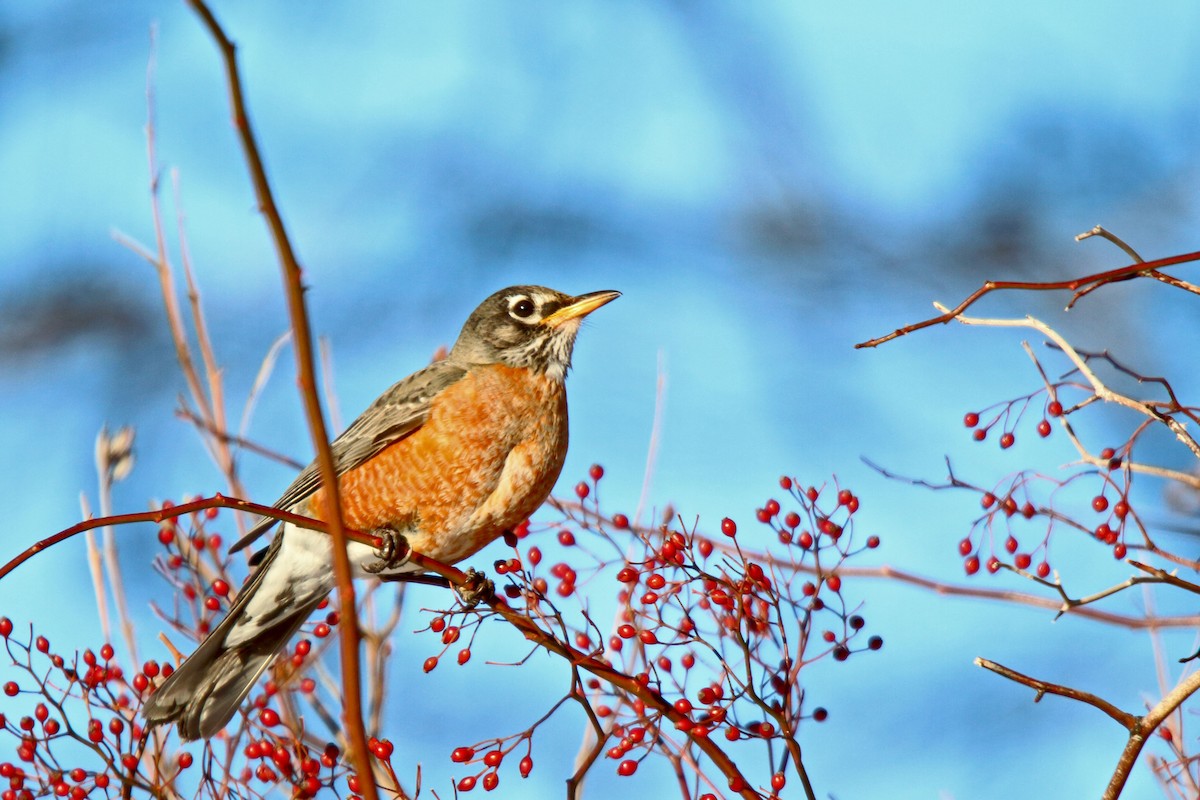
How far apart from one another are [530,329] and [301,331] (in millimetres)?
4048

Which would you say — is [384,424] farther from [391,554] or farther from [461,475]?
[391,554]

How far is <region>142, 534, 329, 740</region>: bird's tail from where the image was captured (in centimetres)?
408

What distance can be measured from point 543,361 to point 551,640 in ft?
8.99

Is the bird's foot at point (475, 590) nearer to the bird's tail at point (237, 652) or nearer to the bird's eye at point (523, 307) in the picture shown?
the bird's tail at point (237, 652)

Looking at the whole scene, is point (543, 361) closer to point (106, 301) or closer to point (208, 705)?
point (208, 705)

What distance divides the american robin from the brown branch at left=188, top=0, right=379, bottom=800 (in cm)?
278

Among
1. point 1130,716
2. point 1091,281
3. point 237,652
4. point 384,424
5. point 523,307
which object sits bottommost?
point 1130,716

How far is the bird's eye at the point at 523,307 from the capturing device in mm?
5664

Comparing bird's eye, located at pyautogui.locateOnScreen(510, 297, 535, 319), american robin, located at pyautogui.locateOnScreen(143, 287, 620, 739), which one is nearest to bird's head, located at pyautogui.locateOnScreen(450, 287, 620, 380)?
bird's eye, located at pyautogui.locateOnScreen(510, 297, 535, 319)

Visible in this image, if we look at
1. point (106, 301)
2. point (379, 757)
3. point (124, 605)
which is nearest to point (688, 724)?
point (379, 757)

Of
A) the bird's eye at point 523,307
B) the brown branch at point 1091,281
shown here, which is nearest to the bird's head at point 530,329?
Result: the bird's eye at point 523,307

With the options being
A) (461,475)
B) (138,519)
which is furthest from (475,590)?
(138,519)

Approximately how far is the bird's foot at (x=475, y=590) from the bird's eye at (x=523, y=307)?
5.02ft

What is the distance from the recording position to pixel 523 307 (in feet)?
18.6
